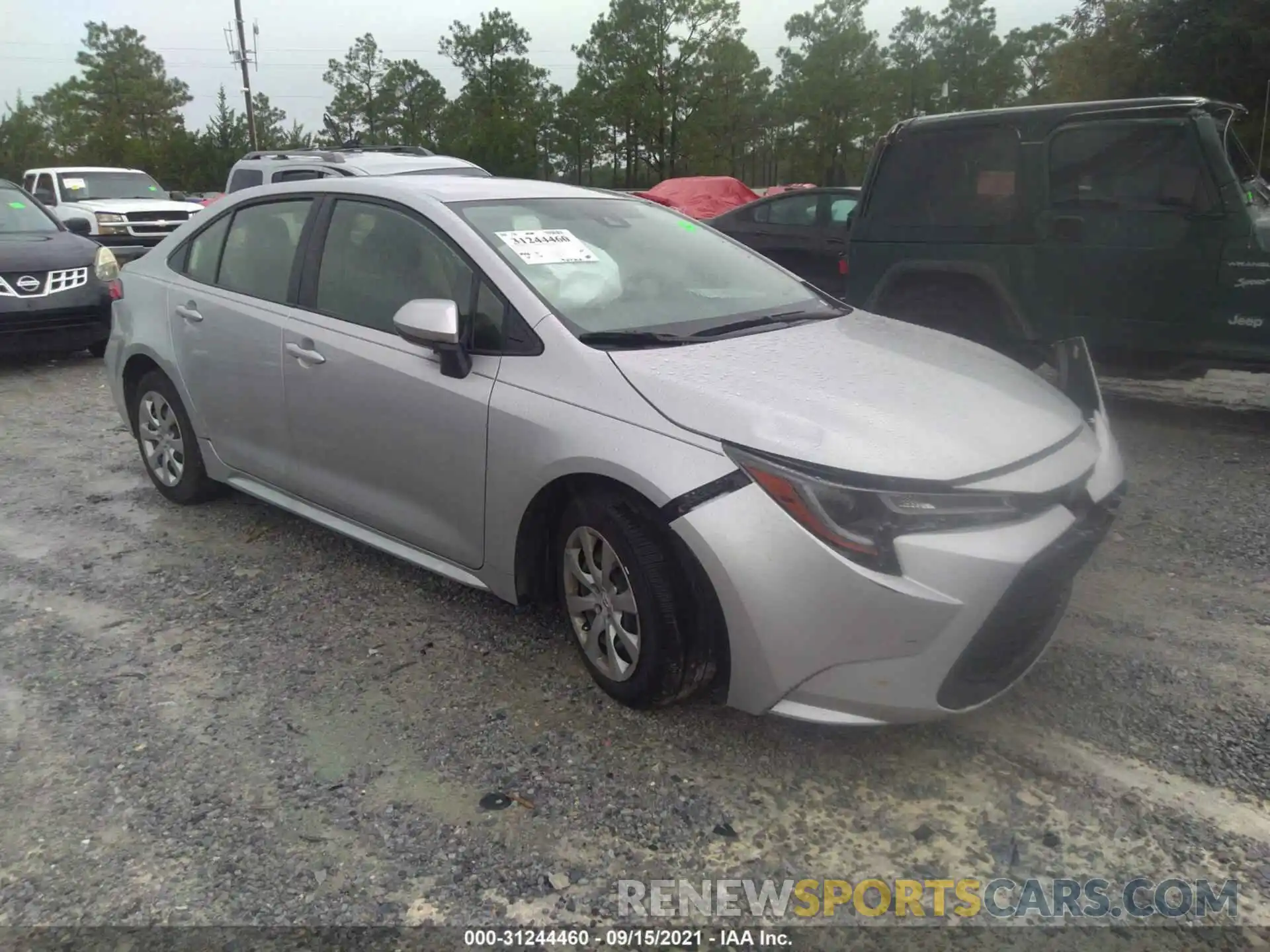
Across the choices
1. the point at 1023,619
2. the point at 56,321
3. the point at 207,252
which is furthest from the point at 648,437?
the point at 56,321

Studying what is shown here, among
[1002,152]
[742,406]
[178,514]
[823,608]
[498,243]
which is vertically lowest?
[178,514]

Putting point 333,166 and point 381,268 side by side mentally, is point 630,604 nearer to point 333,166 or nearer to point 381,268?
point 381,268

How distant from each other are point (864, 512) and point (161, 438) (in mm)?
3828

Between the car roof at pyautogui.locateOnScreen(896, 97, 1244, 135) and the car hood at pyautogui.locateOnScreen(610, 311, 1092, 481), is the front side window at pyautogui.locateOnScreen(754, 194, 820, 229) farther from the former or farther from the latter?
the car hood at pyautogui.locateOnScreen(610, 311, 1092, 481)

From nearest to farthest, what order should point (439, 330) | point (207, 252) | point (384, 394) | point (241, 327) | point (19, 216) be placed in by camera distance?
point (439, 330)
point (384, 394)
point (241, 327)
point (207, 252)
point (19, 216)

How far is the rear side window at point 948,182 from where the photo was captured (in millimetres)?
6402

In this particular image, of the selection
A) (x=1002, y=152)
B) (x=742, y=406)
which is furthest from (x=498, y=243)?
(x=1002, y=152)

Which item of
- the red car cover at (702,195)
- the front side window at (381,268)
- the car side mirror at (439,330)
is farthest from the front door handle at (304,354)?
the red car cover at (702,195)

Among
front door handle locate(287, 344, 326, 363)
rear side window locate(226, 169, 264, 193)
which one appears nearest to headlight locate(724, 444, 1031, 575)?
front door handle locate(287, 344, 326, 363)

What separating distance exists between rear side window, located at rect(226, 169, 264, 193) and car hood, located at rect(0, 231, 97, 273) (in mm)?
1939

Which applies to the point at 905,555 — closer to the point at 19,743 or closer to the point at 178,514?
the point at 19,743

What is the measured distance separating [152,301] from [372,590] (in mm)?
1971

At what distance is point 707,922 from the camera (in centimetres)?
231

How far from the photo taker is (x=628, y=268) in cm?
366
